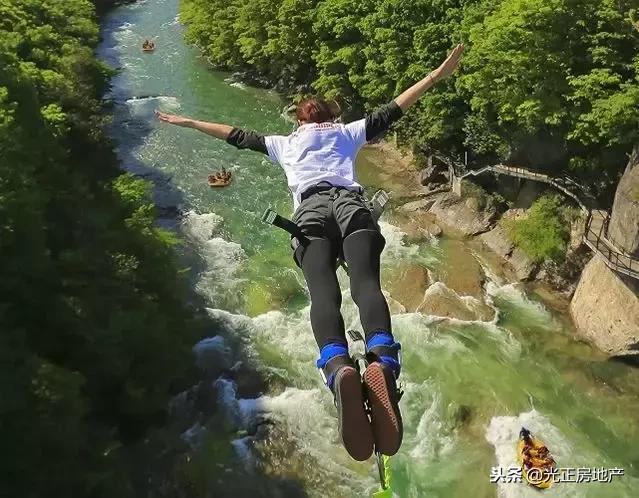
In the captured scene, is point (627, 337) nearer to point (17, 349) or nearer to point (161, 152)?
point (17, 349)

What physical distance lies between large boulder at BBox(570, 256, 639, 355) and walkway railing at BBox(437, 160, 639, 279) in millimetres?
555

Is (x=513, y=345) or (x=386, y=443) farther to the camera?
(x=513, y=345)

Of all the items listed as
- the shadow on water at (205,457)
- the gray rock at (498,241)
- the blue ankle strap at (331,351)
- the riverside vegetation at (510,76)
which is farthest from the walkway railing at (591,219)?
the blue ankle strap at (331,351)

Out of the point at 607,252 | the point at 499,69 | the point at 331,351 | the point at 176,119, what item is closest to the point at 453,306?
the point at 607,252

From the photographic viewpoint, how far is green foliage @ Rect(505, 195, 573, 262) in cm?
1895

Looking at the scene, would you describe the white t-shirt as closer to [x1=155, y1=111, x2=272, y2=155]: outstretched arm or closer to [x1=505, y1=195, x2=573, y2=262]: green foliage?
[x1=155, y1=111, x2=272, y2=155]: outstretched arm

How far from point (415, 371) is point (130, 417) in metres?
7.52

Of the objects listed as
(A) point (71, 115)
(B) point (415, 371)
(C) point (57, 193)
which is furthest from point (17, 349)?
(A) point (71, 115)

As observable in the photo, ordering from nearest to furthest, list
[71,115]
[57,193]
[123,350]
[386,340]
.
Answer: [386,340], [123,350], [57,193], [71,115]

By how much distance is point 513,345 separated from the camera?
1695cm

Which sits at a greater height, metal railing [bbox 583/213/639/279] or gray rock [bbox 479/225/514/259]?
metal railing [bbox 583/213/639/279]

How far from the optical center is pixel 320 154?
5105mm

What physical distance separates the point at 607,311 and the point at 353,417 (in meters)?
15.2

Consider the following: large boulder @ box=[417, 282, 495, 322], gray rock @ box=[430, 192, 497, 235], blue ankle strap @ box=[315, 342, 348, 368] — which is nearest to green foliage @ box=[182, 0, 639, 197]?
gray rock @ box=[430, 192, 497, 235]
